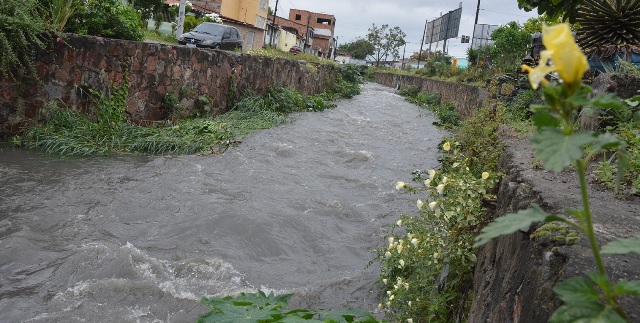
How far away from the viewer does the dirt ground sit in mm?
1822

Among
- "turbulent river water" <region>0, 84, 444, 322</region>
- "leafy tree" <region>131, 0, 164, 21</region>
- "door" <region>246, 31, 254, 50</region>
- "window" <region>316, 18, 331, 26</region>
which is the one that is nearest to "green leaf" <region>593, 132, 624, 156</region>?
"turbulent river water" <region>0, 84, 444, 322</region>

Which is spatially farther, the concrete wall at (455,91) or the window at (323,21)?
the window at (323,21)

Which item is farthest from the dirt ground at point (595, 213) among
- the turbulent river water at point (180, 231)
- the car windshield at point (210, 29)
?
the car windshield at point (210, 29)

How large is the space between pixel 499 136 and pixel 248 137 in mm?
4926

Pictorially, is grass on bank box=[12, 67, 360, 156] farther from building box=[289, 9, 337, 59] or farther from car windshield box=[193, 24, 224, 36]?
building box=[289, 9, 337, 59]

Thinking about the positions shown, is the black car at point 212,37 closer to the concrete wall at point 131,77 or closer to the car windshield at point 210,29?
the car windshield at point 210,29

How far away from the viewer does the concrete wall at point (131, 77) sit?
26.6ft

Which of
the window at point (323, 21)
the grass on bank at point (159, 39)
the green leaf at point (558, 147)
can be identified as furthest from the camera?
the window at point (323, 21)

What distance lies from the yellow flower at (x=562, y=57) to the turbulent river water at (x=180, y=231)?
11.4 ft

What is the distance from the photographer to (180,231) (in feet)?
18.7

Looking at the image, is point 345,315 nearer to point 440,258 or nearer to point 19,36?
point 440,258

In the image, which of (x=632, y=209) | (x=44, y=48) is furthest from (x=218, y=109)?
(x=632, y=209)

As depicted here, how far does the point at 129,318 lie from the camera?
395cm

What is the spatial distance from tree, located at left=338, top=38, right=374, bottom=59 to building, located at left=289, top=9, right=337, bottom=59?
269 cm
